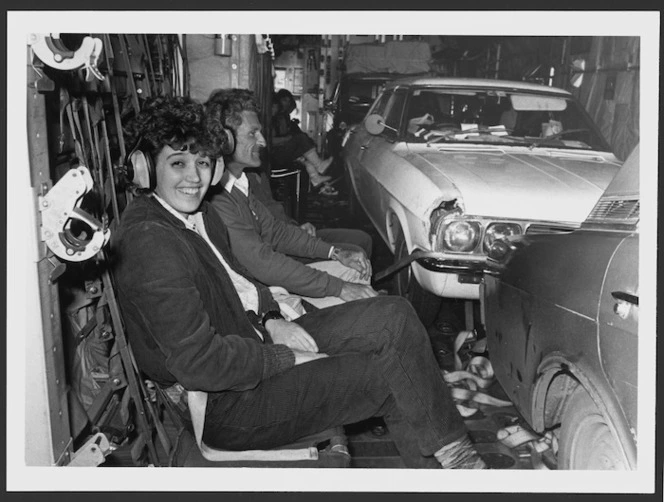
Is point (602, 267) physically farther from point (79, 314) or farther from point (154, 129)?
point (79, 314)

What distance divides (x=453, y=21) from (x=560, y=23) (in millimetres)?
369

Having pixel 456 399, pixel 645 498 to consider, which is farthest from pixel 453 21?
pixel 456 399

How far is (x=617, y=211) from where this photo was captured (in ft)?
7.02

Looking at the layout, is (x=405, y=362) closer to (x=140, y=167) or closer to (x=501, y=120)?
(x=140, y=167)

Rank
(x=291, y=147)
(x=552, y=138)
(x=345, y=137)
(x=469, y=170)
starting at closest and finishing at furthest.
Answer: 1. (x=469, y=170)
2. (x=552, y=138)
3. (x=291, y=147)
4. (x=345, y=137)

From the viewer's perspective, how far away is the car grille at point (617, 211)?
81.4 inches

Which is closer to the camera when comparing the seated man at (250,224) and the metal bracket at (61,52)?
the metal bracket at (61,52)

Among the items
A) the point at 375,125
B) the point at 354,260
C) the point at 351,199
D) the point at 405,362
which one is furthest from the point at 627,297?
the point at 351,199

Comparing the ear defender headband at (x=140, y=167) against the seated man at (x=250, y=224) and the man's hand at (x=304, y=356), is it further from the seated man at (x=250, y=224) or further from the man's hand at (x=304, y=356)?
the seated man at (x=250, y=224)

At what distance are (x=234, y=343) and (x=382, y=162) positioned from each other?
310cm

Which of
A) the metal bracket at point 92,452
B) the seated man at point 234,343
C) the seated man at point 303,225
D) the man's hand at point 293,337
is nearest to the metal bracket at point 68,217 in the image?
the seated man at point 234,343

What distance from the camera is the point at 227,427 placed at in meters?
2.01

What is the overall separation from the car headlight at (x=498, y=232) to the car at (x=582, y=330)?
799 millimetres

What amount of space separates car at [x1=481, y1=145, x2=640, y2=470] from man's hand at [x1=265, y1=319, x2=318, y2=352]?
0.86 m
